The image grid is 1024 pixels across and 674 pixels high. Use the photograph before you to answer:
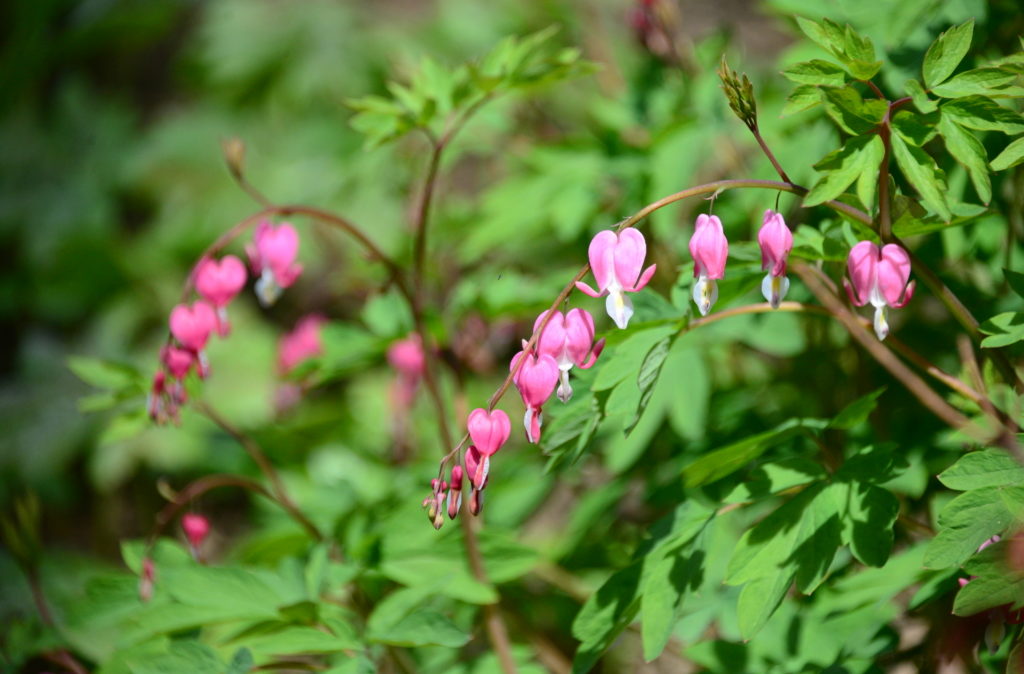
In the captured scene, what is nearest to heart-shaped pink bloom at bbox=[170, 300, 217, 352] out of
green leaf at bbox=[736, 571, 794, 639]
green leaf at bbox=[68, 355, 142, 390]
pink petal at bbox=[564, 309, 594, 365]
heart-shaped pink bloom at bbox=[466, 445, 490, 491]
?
green leaf at bbox=[68, 355, 142, 390]

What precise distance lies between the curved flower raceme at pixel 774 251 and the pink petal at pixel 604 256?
0.62 ft

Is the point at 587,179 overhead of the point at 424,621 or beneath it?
overhead

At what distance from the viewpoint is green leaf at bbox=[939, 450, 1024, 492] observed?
1.16m

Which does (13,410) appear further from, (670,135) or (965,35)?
(965,35)

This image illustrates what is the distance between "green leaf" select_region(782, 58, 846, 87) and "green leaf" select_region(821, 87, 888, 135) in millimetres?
24

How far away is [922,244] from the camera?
5.31 ft

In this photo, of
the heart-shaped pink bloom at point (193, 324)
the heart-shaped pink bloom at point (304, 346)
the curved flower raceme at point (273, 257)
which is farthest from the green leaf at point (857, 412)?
the heart-shaped pink bloom at point (304, 346)

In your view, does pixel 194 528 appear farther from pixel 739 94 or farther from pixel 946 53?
pixel 946 53

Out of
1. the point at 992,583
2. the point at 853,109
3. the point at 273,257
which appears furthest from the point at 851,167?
the point at 273,257

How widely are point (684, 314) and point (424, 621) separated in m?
0.66

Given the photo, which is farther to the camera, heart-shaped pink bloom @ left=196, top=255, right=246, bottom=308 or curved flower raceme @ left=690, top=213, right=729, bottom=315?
heart-shaped pink bloom @ left=196, top=255, right=246, bottom=308

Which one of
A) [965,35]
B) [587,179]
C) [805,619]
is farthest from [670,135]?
[805,619]

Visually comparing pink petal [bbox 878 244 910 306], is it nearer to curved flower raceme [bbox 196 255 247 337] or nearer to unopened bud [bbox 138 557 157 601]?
curved flower raceme [bbox 196 255 247 337]

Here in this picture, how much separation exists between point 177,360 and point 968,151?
4.21 feet
